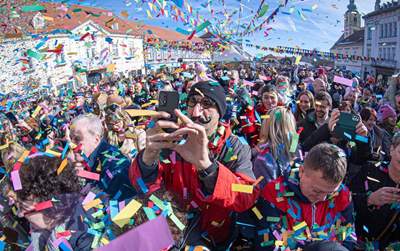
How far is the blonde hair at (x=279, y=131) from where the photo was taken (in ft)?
10.1

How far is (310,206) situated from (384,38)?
5790cm

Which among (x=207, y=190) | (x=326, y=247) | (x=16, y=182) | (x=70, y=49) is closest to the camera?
(x=326, y=247)

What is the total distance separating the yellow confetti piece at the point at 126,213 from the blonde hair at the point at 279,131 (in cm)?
161

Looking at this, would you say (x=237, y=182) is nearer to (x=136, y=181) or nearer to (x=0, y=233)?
(x=136, y=181)

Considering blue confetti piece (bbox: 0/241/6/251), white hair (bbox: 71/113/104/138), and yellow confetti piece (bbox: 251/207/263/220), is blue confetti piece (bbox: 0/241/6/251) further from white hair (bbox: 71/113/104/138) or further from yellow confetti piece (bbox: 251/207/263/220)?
yellow confetti piece (bbox: 251/207/263/220)

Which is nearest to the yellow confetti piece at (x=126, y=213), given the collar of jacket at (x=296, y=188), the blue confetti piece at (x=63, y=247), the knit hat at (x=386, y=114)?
the blue confetti piece at (x=63, y=247)

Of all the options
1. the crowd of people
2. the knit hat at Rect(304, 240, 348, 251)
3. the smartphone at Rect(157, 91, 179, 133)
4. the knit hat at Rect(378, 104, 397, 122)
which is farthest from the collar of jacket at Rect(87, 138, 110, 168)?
the knit hat at Rect(378, 104, 397, 122)

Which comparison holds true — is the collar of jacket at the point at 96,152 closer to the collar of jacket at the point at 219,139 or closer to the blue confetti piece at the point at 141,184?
the blue confetti piece at the point at 141,184

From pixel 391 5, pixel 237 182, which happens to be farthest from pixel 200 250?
pixel 391 5

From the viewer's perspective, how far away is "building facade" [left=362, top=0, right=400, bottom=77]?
46531mm

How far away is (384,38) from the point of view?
166 ft

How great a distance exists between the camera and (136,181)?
2057 mm

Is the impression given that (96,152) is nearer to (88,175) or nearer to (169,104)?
(88,175)

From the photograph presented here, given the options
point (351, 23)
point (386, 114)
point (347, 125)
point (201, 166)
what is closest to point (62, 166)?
point (201, 166)
